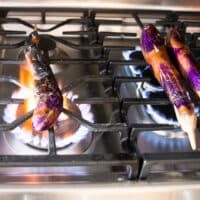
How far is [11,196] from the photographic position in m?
0.62

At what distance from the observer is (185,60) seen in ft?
2.71

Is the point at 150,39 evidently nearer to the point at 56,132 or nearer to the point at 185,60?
the point at 185,60

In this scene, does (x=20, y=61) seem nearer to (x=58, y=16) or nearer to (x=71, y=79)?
(x=71, y=79)

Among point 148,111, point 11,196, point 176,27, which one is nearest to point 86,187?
point 11,196

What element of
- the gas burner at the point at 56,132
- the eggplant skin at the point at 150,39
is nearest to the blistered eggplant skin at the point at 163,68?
the eggplant skin at the point at 150,39

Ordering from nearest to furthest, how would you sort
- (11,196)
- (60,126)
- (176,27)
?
1. (11,196)
2. (60,126)
3. (176,27)

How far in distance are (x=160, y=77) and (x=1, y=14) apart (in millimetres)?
399

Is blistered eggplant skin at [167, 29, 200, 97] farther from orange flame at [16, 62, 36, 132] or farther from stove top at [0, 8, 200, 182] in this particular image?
orange flame at [16, 62, 36, 132]

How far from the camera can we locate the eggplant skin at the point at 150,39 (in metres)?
0.85

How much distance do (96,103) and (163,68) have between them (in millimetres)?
127

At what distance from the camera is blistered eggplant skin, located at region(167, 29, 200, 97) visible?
0.79 m

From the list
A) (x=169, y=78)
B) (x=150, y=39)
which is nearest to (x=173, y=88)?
(x=169, y=78)

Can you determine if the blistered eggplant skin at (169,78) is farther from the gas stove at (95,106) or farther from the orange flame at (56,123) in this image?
the orange flame at (56,123)

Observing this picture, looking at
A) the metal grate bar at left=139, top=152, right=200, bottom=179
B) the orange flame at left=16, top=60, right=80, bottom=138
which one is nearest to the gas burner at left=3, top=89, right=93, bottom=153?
the orange flame at left=16, top=60, right=80, bottom=138
